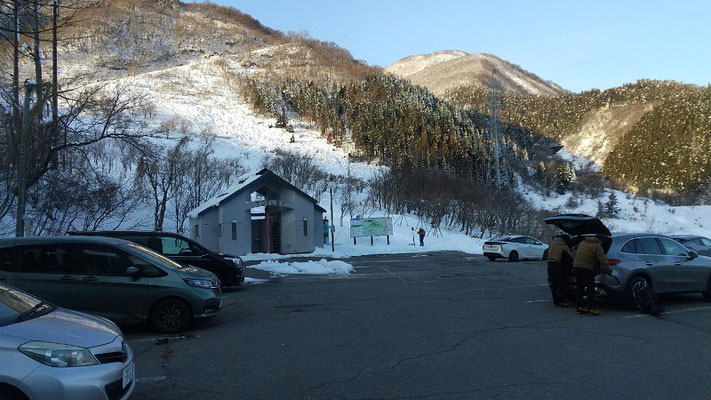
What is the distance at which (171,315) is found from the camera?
8797mm

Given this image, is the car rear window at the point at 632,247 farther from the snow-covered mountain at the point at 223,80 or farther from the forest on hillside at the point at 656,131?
the forest on hillside at the point at 656,131

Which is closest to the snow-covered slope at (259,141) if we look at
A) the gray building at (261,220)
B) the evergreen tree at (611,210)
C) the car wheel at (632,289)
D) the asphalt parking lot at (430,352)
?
the evergreen tree at (611,210)

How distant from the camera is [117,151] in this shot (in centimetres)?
5759

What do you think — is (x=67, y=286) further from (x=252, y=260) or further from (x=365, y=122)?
(x=365, y=122)

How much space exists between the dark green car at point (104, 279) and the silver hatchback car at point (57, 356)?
11.5ft

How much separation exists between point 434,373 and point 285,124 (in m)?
87.1

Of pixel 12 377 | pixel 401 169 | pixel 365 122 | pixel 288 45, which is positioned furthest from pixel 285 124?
pixel 12 377

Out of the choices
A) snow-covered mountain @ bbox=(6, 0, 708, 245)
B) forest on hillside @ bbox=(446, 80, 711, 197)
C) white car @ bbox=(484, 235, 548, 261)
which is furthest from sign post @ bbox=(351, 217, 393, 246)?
forest on hillside @ bbox=(446, 80, 711, 197)

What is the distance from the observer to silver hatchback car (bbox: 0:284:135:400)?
3.79 meters

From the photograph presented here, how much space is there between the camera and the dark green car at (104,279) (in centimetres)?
827

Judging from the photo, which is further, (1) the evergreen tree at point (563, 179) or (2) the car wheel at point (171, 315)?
(1) the evergreen tree at point (563, 179)

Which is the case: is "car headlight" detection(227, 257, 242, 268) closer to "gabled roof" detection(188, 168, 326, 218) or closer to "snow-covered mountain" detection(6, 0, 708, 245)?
"gabled roof" detection(188, 168, 326, 218)

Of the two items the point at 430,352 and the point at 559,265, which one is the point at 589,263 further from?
the point at 430,352

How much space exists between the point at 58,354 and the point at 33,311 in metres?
1.06
